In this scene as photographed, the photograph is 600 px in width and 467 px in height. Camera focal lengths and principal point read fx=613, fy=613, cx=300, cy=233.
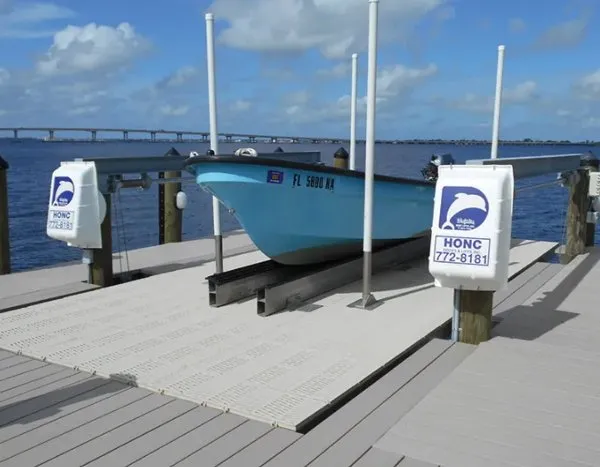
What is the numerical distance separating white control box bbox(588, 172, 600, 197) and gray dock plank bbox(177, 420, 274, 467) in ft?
21.1

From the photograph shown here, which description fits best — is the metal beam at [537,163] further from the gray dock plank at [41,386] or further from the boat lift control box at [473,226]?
the gray dock plank at [41,386]

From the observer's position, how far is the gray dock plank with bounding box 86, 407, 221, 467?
263cm

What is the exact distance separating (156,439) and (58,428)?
506 mm

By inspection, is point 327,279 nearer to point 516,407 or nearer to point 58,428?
point 516,407

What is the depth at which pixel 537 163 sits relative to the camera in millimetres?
6031

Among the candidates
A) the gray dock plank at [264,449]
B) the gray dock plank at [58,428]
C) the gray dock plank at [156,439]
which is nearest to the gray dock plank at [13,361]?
the gray dock plank at [58,428]

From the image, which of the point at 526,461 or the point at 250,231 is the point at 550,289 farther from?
the point at 526,461

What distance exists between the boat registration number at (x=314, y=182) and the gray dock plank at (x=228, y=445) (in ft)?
9.31

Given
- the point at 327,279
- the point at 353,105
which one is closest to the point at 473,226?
the point at 327,279

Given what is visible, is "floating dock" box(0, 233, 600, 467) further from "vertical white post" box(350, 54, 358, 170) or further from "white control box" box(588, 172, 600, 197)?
"white control box" box(588, 172, 600, 197)

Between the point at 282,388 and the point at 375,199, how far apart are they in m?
3.25

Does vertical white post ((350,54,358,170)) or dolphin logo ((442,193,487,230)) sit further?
vertical white post ((350,54,358,170))

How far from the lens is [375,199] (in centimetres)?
630

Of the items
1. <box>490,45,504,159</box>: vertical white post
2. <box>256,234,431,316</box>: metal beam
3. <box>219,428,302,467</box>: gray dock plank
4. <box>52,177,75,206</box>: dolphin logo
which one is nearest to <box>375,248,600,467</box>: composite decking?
<box>219,428,302,467</box>: gray dock plank
